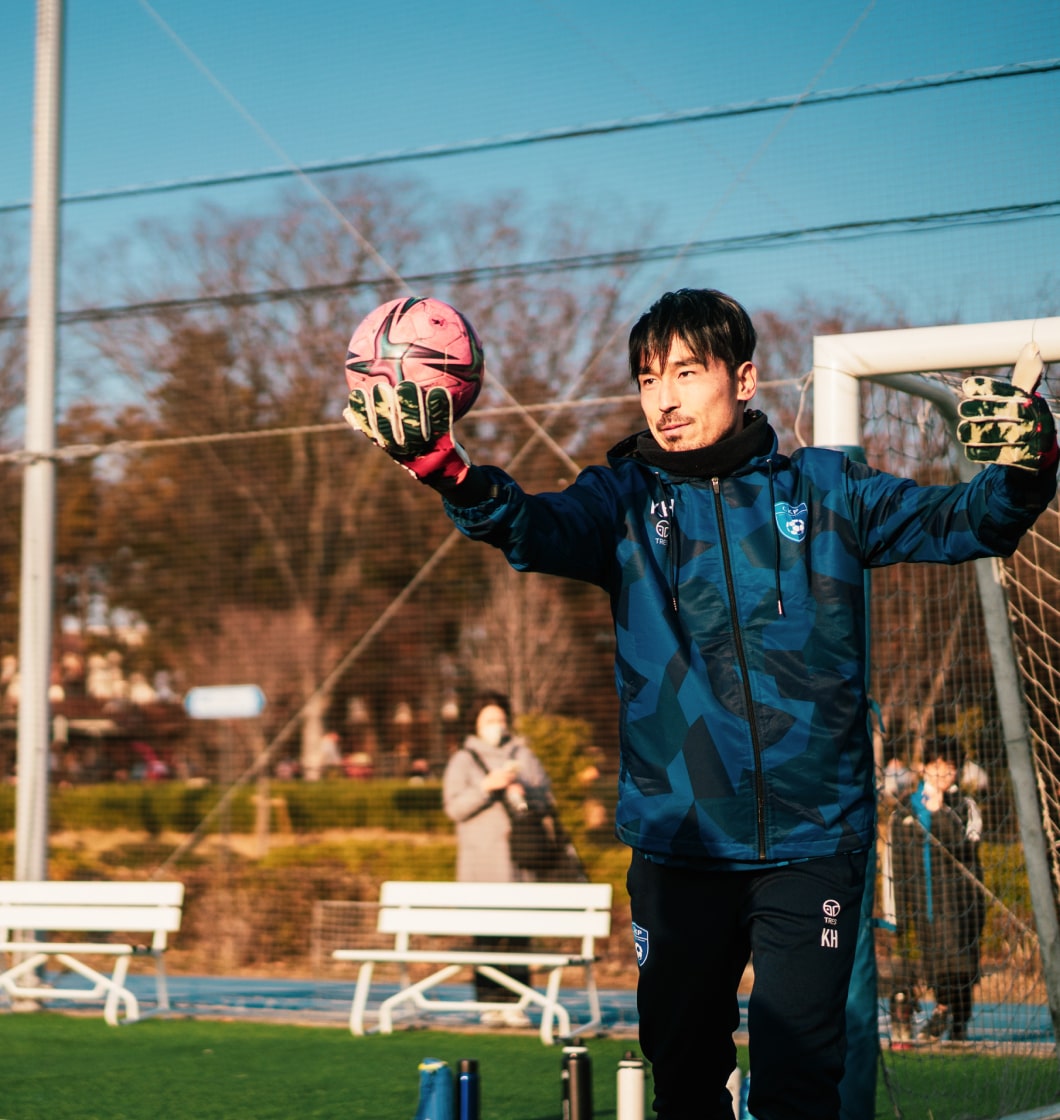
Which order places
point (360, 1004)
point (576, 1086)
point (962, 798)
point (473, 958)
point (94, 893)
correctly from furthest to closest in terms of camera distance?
point (94, 893) → point (360, 1004) → point (473, 958) → point (962, 798) → point (576, 1086)

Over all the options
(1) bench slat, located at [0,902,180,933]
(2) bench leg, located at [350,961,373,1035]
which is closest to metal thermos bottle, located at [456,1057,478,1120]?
(2) bench leg, located at [350,961,373,1035]

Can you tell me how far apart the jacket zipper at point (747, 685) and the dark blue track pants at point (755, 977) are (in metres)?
0.11

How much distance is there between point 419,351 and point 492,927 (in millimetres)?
5512

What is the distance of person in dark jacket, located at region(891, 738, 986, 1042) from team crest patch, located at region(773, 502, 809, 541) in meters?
2.76

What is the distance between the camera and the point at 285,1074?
627 centimetres

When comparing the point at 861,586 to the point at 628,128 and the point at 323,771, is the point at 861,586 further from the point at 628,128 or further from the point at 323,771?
the point at 323,771

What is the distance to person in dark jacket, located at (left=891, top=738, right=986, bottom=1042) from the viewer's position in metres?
5.46

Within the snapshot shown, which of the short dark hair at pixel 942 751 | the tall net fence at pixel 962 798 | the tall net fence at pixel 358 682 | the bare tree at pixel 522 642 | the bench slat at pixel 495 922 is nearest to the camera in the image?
the tall net fence at pixel 962 798

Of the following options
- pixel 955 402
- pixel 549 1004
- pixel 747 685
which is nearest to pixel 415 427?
pixel 747 685

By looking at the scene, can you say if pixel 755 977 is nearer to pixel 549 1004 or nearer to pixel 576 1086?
pixel 576 1086

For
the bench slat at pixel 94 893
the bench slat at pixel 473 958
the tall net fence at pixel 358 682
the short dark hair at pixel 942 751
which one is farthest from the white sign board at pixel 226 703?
the short dark hair at pixel 942 751

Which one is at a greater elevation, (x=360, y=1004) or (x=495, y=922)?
(x=495, y=922)

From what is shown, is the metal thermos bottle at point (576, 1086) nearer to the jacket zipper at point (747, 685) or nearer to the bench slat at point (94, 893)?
the jacket zipper at point (747, 685)

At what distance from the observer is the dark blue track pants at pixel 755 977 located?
261 cm
